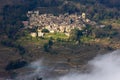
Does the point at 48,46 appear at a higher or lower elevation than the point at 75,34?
lower

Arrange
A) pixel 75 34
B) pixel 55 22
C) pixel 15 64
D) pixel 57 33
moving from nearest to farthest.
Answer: pixel 15 64, pixel 75 34, pixel 57 33, pixel 55 22

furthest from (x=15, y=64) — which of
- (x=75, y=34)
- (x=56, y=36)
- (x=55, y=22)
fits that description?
(x=55, y=22)

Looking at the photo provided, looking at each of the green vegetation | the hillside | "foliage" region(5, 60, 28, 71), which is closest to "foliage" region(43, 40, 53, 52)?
the hillside

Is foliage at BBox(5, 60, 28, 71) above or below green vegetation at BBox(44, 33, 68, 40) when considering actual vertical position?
above

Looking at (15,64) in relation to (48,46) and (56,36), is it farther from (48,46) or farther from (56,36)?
(56,36)

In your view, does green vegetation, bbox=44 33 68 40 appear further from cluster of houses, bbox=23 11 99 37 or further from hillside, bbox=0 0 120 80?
cluster of houses, bbox=23 11 99 37

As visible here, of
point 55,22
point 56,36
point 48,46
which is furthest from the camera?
point 55,22

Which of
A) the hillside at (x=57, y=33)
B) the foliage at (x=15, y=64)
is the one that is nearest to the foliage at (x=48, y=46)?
the hillside at (x=57, y=33)

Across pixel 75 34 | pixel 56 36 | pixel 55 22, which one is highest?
pixel 55 22

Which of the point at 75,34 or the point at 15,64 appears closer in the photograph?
the point at 15,64

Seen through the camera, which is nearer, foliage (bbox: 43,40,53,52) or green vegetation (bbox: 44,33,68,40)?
foliage (bbox: 43,40,53,52)
